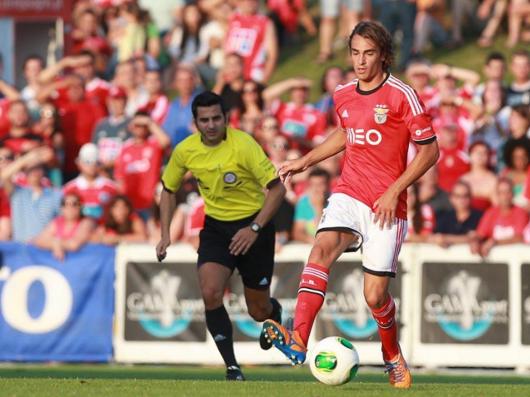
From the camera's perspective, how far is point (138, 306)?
56.2 ft

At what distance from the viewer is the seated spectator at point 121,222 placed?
1758 cm

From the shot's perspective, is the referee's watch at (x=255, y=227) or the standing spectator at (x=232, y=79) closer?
the referee's watch at (x=255, y=227)

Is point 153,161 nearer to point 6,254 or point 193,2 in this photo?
point 6,254

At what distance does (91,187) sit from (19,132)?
1.98 m

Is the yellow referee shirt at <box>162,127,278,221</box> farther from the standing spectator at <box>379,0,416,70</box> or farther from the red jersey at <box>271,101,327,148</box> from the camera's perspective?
the standing spectator at <box>379,0,416,70</box>

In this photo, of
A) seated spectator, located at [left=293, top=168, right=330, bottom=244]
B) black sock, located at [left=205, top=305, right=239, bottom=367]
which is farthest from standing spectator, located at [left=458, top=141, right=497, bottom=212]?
Result: black sock, located at [left=205, top=305, right=239, bottom=367]

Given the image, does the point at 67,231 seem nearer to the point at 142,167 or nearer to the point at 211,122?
the point at 142,167

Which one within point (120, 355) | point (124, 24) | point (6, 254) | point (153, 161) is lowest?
point (120, 355)

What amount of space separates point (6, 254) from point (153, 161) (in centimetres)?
244

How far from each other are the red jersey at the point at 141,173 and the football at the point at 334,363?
339 inches

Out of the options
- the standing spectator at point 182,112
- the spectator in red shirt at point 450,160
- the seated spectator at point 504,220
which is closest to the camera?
the seated spectator at point 504,220

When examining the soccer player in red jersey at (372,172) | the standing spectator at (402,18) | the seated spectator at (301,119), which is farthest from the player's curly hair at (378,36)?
the standing spectator at (402,18)

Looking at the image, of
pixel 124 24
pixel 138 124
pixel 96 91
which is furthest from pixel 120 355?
pixel 124 24

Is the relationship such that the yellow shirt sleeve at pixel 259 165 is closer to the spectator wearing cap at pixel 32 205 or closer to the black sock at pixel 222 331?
the black sock at pixel 222 331
